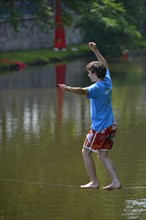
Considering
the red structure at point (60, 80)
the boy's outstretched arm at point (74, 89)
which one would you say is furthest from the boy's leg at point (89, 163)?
the red structure at point (60, 80)

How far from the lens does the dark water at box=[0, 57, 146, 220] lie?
56.2ft

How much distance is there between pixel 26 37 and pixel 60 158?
37.2m

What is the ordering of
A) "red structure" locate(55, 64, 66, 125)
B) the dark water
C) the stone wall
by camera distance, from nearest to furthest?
the dark water, "red structure" locate(55, 64, 66, 125), the stone wall

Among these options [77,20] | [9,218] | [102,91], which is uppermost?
[77,20]

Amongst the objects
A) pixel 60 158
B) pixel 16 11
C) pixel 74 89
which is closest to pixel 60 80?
pixel 16 11

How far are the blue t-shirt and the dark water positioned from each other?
4588 millimetres

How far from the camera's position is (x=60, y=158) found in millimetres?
21578

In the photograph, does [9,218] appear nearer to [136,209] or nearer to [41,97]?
[136,209]

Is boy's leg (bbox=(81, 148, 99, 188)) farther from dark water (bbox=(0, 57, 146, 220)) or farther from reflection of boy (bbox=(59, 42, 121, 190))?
dark water (bbox=(0, 57, 146, 220))

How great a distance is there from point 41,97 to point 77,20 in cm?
2602

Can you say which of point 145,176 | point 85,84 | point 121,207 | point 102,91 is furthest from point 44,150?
point 85,84

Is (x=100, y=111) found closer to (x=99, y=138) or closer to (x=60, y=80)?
(x=99, y=138)

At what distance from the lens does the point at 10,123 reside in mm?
27250

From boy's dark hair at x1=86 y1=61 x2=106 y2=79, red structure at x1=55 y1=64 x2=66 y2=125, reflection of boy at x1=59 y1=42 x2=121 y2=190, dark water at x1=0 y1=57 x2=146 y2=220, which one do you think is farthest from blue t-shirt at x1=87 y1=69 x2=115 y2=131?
red structure at x1=55 y1=64 x2=66 y2=125
